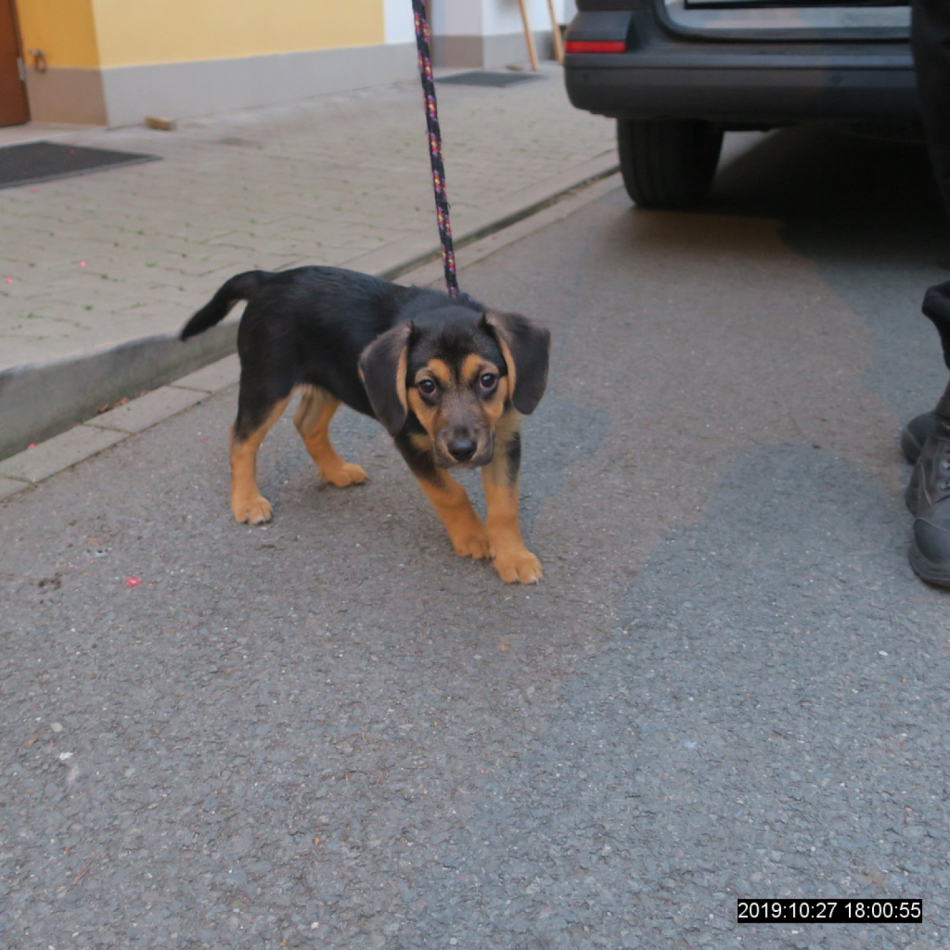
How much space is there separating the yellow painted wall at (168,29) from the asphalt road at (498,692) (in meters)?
5.69

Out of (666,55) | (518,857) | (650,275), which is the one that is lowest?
(518,857)

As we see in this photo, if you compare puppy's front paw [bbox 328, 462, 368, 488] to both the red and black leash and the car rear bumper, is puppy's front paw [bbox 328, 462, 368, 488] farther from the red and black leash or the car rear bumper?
the car rear bumper

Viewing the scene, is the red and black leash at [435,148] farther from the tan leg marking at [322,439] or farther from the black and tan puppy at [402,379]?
the tan leg marking at [322,439]

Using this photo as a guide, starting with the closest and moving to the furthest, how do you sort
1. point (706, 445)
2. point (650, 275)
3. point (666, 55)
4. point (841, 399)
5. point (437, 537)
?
point (437, 537), point (706, 445), point (841, 399), point (666, 55), point (650, 275)

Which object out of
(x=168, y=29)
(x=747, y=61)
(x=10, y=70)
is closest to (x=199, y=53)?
(x=168, y=29)

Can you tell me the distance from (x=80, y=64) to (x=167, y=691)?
7.52 meters

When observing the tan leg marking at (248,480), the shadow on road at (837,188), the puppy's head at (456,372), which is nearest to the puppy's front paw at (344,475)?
the tan leg marking at (248,480)

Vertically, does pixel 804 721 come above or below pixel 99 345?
below

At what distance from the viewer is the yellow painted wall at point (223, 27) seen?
27.9ft

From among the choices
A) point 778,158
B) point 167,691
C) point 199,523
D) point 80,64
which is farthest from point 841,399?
point 80,64

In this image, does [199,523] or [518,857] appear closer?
[518,857]

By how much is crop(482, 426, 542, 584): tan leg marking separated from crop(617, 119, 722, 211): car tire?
12.1 feet

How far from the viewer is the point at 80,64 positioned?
27.7 ft

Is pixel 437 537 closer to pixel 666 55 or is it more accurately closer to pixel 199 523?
pixel 199 523
